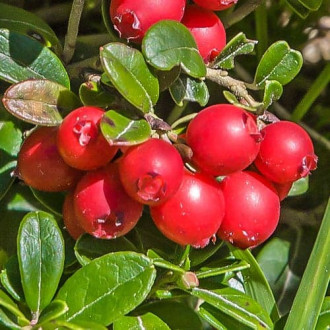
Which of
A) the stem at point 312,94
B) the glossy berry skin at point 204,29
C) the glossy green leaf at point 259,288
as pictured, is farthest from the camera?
the stem at point 312,94

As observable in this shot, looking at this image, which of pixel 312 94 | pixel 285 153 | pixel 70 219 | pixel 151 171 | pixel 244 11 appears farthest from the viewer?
pixel 312 94

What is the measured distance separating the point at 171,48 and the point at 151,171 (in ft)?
0.77

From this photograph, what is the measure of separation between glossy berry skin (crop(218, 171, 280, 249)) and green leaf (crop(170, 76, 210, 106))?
184mm

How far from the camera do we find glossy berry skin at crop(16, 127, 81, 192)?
121cm

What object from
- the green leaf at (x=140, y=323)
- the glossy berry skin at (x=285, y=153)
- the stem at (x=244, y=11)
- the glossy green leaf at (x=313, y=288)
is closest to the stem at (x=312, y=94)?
the stem at (x=244, y=11)

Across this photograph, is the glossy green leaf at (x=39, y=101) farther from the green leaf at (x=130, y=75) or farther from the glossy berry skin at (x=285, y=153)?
the glossy berry skin at (x=285, y=153)

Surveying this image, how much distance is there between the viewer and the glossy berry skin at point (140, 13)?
3.92ft

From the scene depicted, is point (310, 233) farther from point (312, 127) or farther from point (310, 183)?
point (312, 127)

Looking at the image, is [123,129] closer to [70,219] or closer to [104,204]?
[104,204]

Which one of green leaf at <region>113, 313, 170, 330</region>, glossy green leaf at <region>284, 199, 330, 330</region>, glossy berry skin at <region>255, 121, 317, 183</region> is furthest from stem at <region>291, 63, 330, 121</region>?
green leaf at <region>113, 313, 170, 330</region>

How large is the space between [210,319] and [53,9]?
857 millimetres

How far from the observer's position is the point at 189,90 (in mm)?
1337

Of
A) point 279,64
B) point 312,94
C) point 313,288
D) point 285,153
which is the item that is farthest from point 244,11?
point 313,288

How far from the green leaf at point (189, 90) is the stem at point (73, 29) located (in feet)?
0.70
